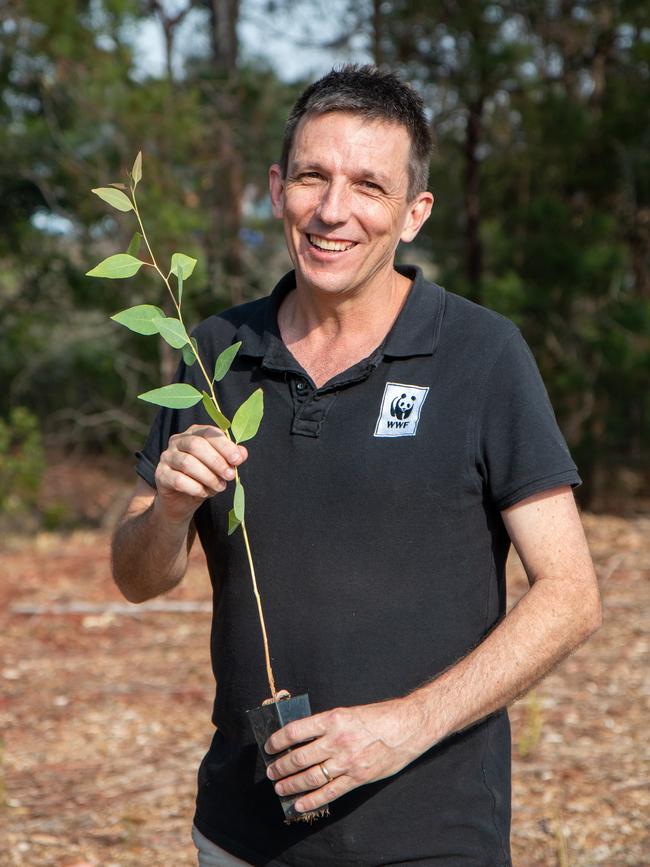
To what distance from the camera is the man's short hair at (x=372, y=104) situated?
2.10 meters

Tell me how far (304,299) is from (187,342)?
1.09ft

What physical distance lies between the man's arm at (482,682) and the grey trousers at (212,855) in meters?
0.37

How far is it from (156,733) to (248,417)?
3217 mm

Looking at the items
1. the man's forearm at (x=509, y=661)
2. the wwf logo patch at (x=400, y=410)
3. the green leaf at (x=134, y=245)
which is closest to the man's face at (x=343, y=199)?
the wwf logo patch at (x=400, y=410)

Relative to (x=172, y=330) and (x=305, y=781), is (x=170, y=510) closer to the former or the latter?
(x=172, y=330)

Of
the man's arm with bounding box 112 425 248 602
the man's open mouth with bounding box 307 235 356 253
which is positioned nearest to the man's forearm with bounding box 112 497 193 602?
the man's arm with bounding box 112 425 248 602

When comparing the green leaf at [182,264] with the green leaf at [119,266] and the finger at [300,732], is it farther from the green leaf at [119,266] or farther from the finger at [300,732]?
the finger at [300,732]

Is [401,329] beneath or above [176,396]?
above

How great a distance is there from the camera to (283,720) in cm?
179

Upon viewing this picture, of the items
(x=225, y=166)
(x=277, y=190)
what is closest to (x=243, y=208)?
(x=225, y=166)

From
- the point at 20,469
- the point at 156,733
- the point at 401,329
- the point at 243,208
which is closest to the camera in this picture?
the point at 401,329

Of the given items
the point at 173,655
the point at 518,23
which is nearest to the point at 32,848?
the point at 173,655

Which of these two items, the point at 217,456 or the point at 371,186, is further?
the point at 371,186

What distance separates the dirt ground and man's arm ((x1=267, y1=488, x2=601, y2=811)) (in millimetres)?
1838
